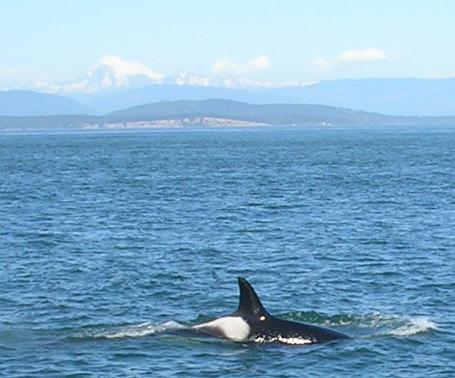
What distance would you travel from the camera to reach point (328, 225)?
52.2m

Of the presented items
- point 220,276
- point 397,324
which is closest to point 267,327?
point 397,324

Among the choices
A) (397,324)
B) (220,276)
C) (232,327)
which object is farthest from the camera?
(220,276)

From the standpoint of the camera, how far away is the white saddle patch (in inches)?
1088

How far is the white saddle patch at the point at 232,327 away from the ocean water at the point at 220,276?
39 centimetres

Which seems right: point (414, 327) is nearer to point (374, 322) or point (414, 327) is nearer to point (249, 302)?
point (374, 322)

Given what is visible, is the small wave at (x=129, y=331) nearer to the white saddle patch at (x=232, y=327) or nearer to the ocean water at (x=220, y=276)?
the ocean water at (x=220, y=276)

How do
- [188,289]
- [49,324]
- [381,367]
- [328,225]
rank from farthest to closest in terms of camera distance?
[328,225] < [188,289] < [49,324] < [381,367]

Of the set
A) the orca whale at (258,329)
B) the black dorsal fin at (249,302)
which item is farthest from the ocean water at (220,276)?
the black dorsal fin at (249,302)

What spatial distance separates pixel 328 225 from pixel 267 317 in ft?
81.4

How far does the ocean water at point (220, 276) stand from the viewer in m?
26.4

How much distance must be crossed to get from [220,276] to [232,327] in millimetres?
9631

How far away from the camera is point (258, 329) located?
90.6 feet

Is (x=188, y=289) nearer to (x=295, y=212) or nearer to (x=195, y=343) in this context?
(x=195, y=343)

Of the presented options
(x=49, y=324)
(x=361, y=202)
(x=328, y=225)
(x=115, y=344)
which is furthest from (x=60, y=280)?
(x=361, y=202)
